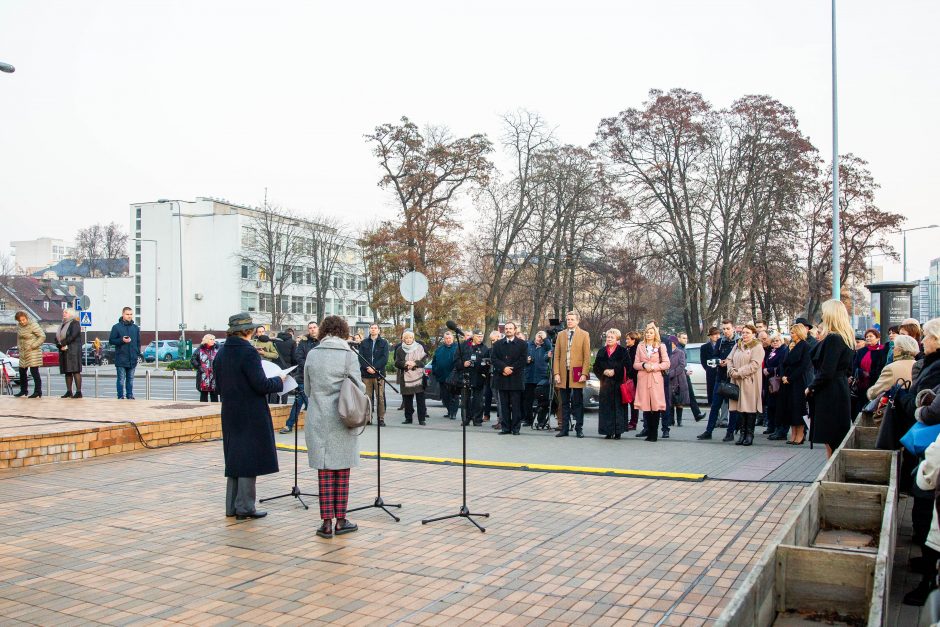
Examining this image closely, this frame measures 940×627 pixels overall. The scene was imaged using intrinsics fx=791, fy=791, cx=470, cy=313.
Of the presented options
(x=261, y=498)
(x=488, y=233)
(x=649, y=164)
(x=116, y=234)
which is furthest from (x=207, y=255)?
(x=261, y=498)

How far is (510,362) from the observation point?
1380 cm

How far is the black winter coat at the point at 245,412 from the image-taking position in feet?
23.4

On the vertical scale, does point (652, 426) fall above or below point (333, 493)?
below

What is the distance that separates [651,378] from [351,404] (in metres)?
6.98

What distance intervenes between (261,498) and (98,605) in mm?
3376

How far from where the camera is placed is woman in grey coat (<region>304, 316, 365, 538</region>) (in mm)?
6586

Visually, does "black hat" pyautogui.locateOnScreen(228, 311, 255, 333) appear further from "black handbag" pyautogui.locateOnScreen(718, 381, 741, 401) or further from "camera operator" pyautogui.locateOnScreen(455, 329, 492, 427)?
"black handbag" pyautogui.locateOnScreen(718, 381, 741, 401)

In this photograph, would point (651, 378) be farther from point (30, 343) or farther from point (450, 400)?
point (30, 343)

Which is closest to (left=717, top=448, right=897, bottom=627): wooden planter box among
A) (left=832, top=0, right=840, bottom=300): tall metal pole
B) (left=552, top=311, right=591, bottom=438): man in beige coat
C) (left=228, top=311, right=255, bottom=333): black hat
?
(left=228, top=311, right=255, bottom=333): black hat

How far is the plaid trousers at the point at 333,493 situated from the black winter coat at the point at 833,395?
551cm

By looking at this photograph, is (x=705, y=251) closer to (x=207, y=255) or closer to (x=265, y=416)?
(x=265, y=416)

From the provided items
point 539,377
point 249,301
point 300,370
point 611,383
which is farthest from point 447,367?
point 249,301

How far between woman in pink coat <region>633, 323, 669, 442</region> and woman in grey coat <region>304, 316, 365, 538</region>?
22.2ft

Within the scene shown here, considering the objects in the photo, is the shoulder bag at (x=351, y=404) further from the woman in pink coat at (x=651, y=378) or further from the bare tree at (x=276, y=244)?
the bare tree at (x=276, y=244)
